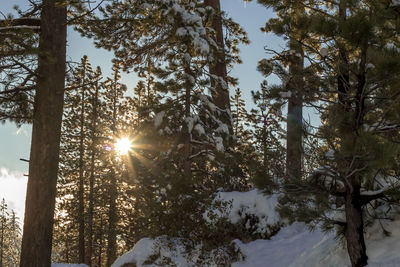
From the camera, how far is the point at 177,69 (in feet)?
35.2

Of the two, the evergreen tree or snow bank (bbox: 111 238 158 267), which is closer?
snow bank (bbox: 111 238 158 267)

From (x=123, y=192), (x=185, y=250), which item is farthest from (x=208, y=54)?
(x=123, y=192)

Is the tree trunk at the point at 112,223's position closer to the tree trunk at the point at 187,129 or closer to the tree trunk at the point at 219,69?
the tree trunk at the point at 219,69

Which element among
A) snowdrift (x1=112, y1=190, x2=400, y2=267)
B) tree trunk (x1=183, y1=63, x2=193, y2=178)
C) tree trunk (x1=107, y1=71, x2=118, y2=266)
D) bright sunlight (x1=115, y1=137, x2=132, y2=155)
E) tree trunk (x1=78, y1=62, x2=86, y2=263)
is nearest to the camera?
snowdrift (x1=112, y1=190, x2=400, y2=267)

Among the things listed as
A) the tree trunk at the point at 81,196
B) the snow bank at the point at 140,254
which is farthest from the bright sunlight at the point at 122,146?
the tree trunk at the point at 81,196

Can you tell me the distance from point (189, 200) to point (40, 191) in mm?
3312

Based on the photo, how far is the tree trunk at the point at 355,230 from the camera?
4348 mm

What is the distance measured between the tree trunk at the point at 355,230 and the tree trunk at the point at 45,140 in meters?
5.67

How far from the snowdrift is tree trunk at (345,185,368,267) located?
139 millimetres

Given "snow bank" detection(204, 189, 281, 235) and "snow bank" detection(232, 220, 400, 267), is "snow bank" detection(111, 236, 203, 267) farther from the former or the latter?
"snow bank" detection(232, 220, 400, 267)

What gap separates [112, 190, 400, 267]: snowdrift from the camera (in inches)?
175

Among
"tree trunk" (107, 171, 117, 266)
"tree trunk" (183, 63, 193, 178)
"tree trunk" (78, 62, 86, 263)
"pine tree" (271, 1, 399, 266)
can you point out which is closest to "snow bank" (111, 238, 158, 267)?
"tree trunk" (183, 63, 193, 178)

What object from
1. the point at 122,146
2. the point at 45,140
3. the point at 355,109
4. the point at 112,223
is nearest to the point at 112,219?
the point at 112,223

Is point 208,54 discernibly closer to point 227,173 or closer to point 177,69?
point 177,69
